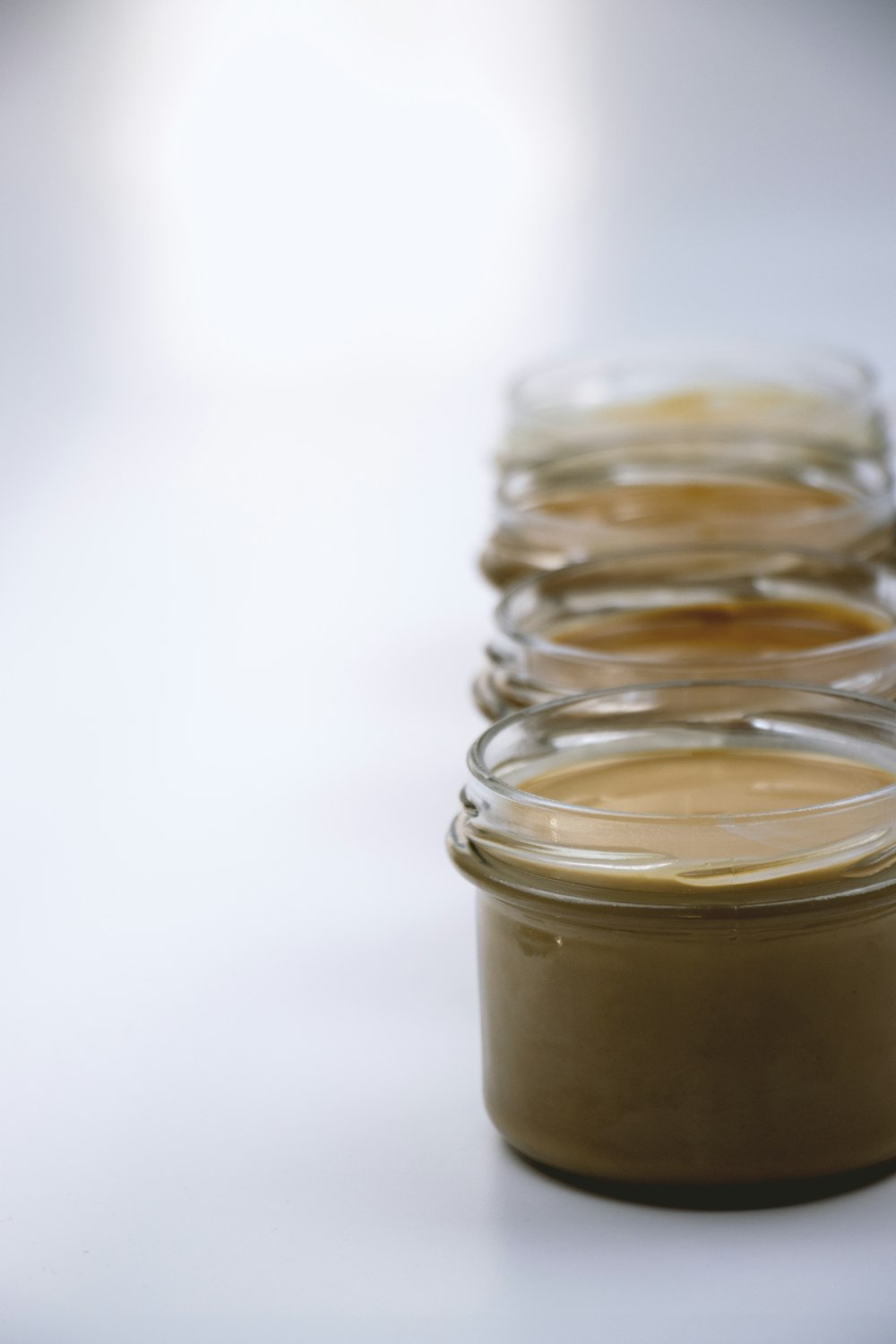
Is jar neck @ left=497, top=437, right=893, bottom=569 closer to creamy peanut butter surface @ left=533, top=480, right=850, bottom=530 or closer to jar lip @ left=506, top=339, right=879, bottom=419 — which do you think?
creamy peanut butter surface @ left=533, top=480, right=850, bottom=530

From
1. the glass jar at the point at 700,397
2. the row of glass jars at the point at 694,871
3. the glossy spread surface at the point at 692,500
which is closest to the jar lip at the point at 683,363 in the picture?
the glass jar at the point at 700,397

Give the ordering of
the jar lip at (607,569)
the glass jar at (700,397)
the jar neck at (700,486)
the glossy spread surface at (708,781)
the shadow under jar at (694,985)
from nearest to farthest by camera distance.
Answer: the shadow under jar at (694,985), the glossy spread surface at (708,781), the jar lip at (607,569), the jar neck at (700,486), the glass jar at (700,397)

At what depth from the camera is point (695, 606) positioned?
1.54 m

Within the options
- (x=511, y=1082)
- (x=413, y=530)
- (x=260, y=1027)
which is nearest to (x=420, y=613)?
(x=413, y=530)

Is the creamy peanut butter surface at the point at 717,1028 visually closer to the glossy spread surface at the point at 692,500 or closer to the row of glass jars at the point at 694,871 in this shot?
the row of glass jars at the point at 694,871

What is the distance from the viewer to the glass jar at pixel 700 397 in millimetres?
2055

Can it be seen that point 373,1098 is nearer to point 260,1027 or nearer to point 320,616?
point 260,1027

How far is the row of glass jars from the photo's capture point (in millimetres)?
1007

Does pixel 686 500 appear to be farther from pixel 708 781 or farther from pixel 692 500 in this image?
pixel 708 781

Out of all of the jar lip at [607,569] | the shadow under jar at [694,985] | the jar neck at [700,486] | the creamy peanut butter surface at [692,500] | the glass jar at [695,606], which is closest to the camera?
the shadow under jar at [694,985]

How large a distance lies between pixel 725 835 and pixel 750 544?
58cm

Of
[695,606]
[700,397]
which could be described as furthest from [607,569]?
[700,397]

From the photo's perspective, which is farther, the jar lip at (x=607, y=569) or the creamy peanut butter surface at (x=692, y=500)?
the creamy peanut butter surface at (x=692, y=500)

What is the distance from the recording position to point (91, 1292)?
102 centimetres
